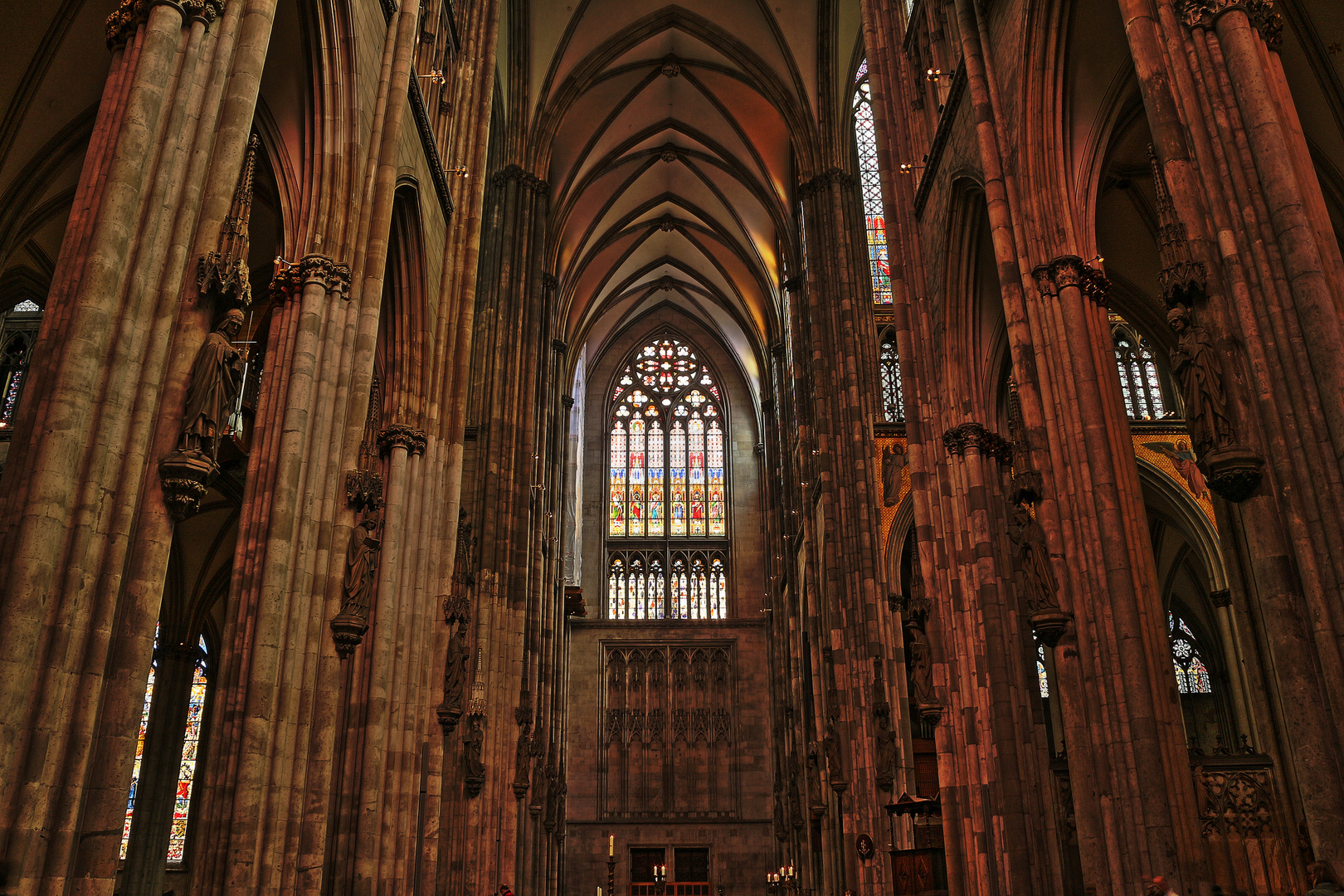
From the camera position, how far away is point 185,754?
2438cm

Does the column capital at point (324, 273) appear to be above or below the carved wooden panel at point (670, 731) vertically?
above

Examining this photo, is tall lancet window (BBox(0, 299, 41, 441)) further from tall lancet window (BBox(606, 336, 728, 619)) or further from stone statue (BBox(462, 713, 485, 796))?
tall lancet window (BBox(606, 336, 728, 619))

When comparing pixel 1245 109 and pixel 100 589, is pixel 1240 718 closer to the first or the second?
pixel 1245 109

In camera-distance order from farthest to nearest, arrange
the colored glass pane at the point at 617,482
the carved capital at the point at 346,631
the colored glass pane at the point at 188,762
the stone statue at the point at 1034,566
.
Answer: the colored glass pane at the point at 617,482 < the colored glass pane at the point at 188,762 < the carved capital at the point at 346,631 < the stone statue at the point at 1034,566

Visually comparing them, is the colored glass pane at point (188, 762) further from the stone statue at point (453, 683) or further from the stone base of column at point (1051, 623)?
the stone base of column at point (1051, 623)

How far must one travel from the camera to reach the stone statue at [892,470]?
71.8 ft

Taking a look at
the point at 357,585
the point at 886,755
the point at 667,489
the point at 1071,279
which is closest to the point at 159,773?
the point at 357,585

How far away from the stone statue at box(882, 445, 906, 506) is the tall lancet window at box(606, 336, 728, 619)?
1686 centimetres

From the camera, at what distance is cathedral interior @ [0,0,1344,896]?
6.40m

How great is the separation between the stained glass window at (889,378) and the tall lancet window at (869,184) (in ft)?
4.43

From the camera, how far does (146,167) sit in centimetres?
672

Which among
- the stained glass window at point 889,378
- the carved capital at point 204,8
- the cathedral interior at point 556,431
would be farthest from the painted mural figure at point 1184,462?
the carved capital at point 204,8

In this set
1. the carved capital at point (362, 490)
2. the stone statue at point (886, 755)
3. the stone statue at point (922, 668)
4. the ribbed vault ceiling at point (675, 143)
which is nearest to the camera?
the carved capital at point (362, 490)

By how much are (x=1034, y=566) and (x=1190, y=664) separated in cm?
1956
